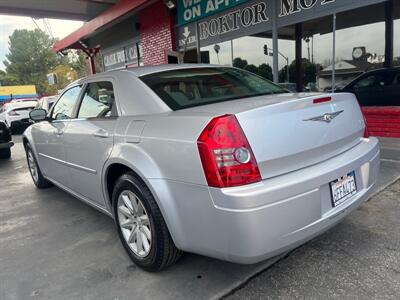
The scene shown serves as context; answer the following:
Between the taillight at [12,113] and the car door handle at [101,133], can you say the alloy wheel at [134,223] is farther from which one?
the taillight at [12,113]

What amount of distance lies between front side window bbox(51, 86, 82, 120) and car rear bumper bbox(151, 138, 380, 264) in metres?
2.04

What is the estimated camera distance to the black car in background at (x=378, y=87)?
6.38 m

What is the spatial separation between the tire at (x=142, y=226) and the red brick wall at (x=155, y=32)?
7.69m

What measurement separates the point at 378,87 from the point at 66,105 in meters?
5.49

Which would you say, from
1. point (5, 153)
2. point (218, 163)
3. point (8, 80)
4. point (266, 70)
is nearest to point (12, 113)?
point (5, 153)

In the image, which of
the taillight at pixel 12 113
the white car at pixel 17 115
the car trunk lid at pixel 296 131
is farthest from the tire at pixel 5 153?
the taillight at pixel 12 113

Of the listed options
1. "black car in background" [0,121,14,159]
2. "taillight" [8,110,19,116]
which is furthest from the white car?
"black car in background" [0,121,14,159]

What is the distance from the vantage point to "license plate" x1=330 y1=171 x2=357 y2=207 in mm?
2424

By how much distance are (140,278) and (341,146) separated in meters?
1.80

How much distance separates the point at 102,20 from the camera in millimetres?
10852

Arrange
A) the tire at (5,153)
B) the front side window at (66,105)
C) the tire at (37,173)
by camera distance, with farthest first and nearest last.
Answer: the tire at (5,153) → the tire at (37,173) → the front side window at (66,105)

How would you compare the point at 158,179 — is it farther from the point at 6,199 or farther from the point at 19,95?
the point at 19,95

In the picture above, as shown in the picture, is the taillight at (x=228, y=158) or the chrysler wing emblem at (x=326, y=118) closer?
the taillight at (x=228, y=158)

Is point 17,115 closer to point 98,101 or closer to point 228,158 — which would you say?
point 98,101
